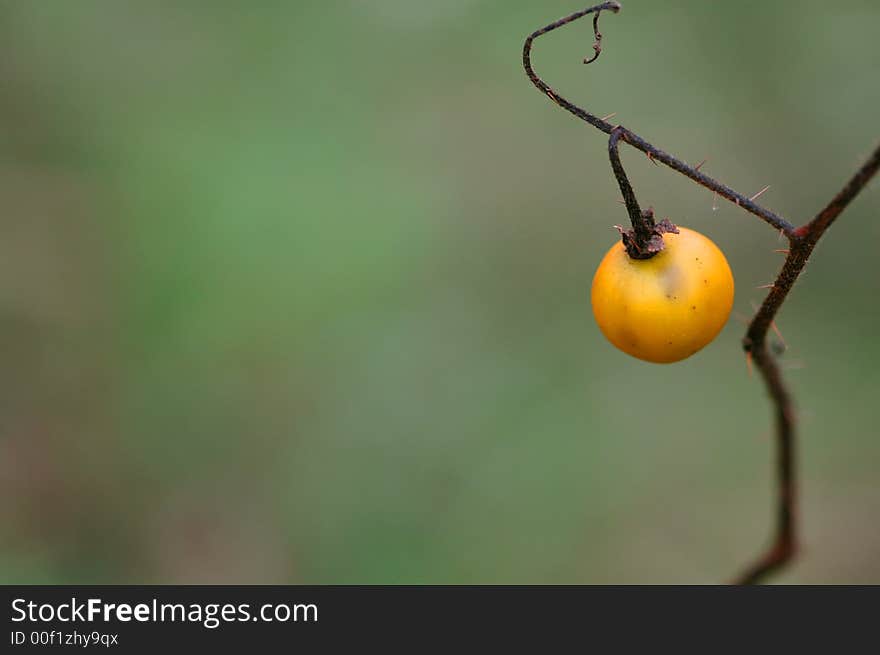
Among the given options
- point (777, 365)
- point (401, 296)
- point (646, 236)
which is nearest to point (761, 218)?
point (646, 236)

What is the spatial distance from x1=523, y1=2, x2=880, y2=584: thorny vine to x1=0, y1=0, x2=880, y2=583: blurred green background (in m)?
2.20

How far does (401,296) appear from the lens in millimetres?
4859

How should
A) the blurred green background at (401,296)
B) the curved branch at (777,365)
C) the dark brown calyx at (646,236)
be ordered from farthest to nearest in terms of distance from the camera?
the blurred green background at (401,296), the dark brown calyx at (646,236), the curved branch at (777,365)

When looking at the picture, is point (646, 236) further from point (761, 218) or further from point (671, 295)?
point (761, 218)

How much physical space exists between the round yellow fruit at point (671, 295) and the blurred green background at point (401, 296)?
8.55ft

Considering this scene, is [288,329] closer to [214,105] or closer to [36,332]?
[36,332]

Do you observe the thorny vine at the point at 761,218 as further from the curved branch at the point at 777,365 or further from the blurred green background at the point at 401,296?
the blurred green background at the point at 401,296

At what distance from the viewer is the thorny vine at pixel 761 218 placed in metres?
1.43

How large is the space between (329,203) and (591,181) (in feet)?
5.49

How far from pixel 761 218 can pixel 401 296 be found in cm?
348

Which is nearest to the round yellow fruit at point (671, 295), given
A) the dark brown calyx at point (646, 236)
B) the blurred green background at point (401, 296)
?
the dark brown calyx at point (646, 236)

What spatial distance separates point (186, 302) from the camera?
4633 mm

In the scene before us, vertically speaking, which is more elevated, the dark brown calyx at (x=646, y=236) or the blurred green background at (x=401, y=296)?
the blurred green background at (x=401, y=296)

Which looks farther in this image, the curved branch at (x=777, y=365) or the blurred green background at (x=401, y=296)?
the blurred green background at (x=401, y=296)
